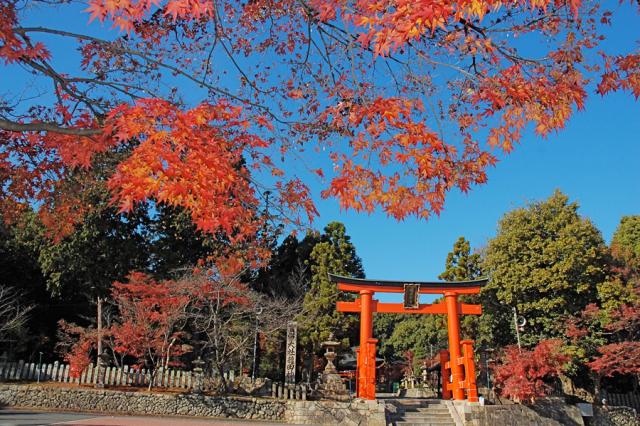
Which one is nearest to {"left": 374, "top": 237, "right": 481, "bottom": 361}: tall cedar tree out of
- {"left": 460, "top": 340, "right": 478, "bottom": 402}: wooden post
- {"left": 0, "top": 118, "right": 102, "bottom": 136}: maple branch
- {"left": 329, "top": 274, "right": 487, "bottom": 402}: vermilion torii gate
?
{"left": 329, "top": 274, "right": 487, "bottom": 402}: vermilion torii gate

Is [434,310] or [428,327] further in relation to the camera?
[428,327]

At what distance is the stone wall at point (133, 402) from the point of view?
13000 mm

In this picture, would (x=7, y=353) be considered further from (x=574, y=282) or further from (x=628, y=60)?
(x=574, y=282)

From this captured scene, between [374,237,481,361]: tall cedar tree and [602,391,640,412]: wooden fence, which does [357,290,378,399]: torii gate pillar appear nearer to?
[374,237,481,361]: tall cedar tree

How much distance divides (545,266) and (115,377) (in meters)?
15.9

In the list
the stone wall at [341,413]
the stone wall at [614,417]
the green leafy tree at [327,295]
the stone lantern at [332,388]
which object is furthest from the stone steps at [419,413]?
the green leafy tree at [327,295]

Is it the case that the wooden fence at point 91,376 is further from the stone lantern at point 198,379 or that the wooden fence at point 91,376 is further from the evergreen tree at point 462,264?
the evergreen tree at point 462,264

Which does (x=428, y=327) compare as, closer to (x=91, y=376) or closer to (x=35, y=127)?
(x=91, y=376)

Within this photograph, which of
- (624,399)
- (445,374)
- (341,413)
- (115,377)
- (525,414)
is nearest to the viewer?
(341,413)

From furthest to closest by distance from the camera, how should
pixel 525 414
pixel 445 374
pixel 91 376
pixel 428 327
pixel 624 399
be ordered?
pixel 428 327 → pixel 624 399 → pixel 445 374 → pixel 91 376 → pixel 525 414

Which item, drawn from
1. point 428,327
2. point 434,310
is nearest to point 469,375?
point 434,310

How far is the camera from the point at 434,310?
1515 centimetres

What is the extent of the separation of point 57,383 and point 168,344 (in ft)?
11.1

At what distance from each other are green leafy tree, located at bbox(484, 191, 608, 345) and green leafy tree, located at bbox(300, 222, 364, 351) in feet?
20.7
